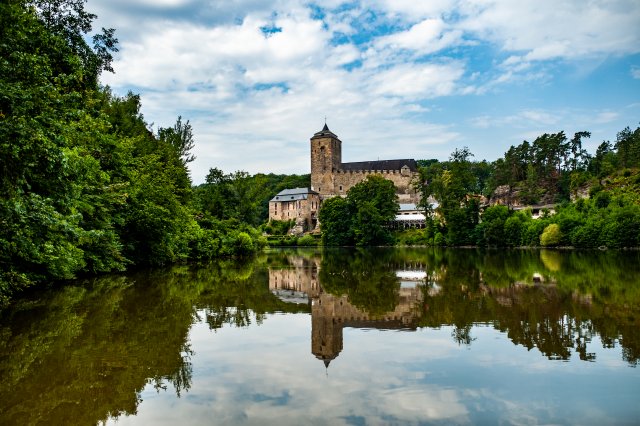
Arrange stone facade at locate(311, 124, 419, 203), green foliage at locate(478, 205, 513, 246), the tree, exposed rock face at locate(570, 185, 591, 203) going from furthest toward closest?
stone facade at locate(311, 124, 419, 203) < exposed rock face at locate(570, 185, 591, 203) < green foliage at locate(478, 205, 513, 246) < the tree

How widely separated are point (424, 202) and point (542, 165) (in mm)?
21229

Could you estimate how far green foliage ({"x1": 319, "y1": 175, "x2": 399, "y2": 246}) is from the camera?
68188mm

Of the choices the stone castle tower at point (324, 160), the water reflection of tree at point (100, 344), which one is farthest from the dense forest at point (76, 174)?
the stone castle tower at point (324, 160)

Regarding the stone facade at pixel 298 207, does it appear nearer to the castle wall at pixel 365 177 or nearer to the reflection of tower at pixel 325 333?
the castle wall at pixel 365 177

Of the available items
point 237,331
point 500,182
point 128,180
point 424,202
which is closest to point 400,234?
point 424,202

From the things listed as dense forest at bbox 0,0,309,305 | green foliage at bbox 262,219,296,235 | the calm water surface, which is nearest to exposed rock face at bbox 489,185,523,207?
green foliage at bbox 262,219,296,235

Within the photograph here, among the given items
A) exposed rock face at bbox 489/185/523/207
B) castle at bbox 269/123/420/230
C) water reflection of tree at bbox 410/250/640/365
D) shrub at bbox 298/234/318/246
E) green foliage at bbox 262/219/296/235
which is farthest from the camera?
castle at bbox 269/123/420/230

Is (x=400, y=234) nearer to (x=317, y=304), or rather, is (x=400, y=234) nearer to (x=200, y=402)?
(x=317, y=304)

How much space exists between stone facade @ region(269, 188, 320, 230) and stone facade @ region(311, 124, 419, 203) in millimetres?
6378

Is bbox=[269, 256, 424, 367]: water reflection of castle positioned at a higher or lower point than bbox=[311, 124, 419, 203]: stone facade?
lower

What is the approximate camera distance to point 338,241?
71188 mm

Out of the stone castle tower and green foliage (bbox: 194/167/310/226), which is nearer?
green foliage (bbox: 194/167/310/226)

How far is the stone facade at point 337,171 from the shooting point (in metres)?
99.7

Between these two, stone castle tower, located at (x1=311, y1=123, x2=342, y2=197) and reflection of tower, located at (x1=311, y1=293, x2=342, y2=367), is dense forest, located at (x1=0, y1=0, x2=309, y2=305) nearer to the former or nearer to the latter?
reflection of tower, located at (x1=311, y1=293, x2=342, y2=367)
